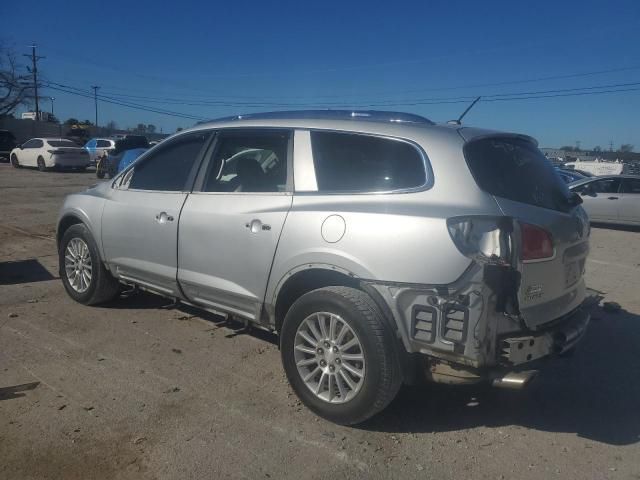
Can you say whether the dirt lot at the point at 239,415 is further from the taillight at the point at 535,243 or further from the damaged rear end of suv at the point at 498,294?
the taillight at the point at 535,243

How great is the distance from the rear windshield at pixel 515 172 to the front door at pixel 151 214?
2251 millimetres

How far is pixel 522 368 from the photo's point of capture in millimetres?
3049

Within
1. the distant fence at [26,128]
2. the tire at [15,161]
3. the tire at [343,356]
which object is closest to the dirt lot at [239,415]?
the tire at [343,356]

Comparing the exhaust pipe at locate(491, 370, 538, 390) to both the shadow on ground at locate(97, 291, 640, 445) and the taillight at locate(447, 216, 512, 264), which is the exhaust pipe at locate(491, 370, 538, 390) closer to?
the shadow on ground at locate(97, 291, 640, 445)

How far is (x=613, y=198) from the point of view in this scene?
47.3 feet

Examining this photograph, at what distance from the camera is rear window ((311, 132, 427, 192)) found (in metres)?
3.33

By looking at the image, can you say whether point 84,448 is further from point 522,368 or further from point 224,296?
point 522,368

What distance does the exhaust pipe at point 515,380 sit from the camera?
2945mm

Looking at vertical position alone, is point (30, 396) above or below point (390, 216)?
below

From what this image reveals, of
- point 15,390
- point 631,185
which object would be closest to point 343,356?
point 15,390

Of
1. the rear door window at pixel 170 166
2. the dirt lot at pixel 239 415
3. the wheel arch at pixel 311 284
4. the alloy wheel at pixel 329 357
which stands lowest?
the dirt lot at pixel 239 415

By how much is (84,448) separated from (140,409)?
18.6 inches

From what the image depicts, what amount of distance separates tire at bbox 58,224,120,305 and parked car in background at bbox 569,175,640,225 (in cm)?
1216

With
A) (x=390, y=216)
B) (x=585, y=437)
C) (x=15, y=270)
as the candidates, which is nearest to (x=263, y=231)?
(x=390, y=216)
